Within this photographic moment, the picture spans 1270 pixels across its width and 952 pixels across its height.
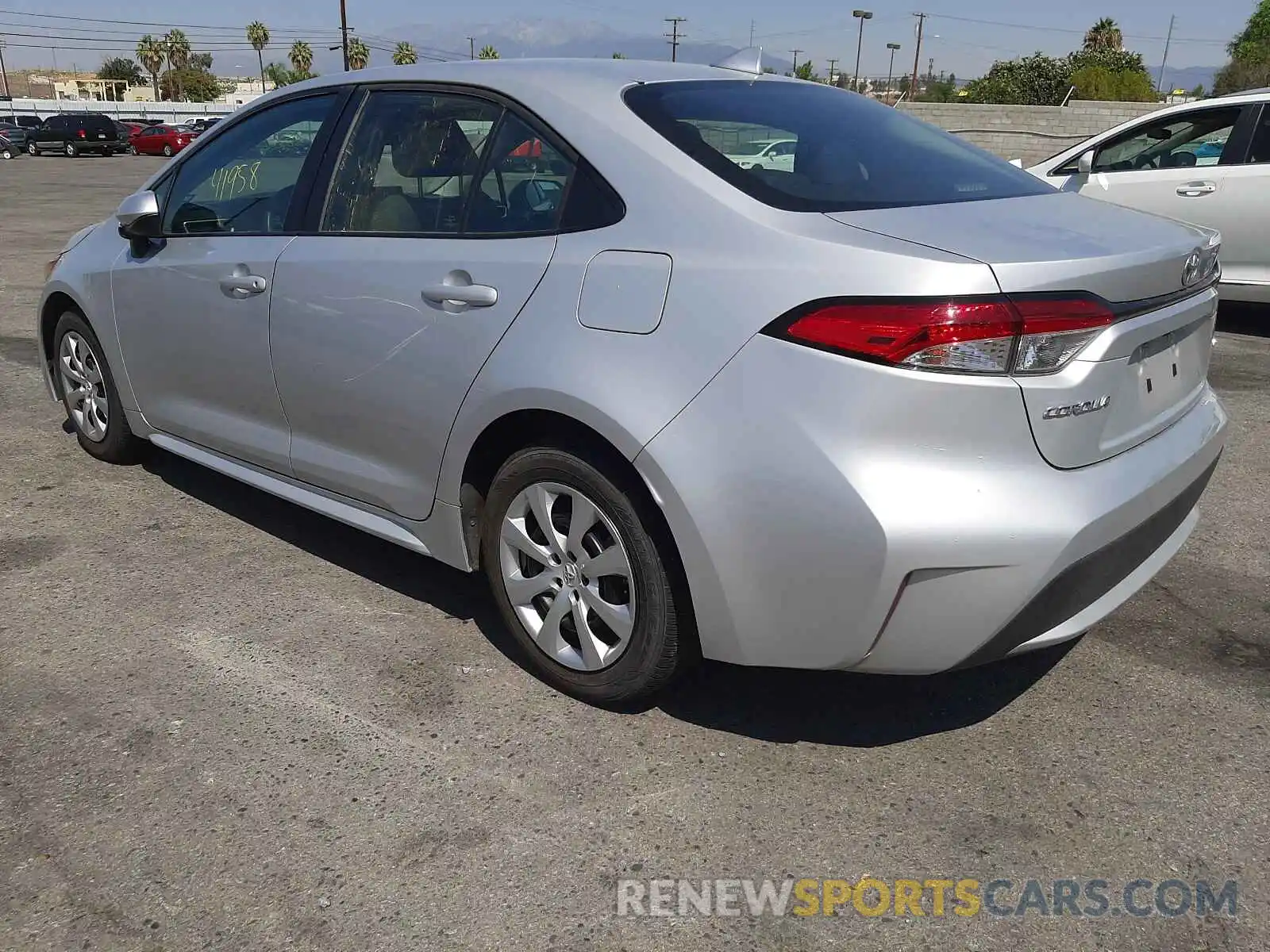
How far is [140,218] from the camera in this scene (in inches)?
161

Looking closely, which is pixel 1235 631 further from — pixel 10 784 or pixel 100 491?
pixel 100 491

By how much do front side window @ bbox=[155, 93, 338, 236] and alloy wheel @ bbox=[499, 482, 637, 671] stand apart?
4.70 feet

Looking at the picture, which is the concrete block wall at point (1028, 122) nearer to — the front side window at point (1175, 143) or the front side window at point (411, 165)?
the front side window at point (1175, 143)

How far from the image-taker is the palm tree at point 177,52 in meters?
102

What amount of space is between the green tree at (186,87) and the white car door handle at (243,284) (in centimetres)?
10904

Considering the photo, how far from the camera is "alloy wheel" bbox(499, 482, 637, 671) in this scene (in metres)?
2.82

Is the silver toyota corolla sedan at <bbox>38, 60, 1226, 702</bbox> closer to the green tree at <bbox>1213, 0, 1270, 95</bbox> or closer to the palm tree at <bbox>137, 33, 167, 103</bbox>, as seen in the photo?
the green tree at <bbox>1213, 0, 1270, 95</bbox>

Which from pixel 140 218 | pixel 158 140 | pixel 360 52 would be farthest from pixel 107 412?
pixel 360 52

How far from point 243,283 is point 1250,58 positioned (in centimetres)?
6740

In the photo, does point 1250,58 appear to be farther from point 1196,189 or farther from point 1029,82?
point 1196,189

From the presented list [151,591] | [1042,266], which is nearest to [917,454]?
[1042,266]

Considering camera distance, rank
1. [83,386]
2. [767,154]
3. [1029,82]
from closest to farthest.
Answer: [767,154] → [83,386] → [1029,82]

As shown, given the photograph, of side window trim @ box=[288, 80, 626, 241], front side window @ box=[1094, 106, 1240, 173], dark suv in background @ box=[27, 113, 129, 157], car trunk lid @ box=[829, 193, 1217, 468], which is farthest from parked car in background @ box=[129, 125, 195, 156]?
car trunk lid @ box=[829, 193, 1217, 468]

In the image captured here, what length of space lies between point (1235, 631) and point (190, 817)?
309cm
